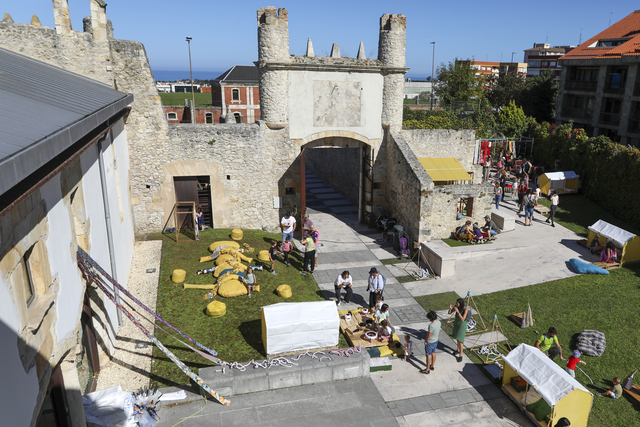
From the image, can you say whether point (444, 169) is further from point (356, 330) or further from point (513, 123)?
point (513, 123)

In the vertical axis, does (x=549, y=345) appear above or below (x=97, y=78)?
below

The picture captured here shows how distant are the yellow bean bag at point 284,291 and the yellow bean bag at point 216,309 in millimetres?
1908

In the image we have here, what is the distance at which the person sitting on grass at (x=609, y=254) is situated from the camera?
16.1 metres

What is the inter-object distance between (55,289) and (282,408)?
5031 mm

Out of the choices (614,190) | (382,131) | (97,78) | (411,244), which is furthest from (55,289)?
(614,190)

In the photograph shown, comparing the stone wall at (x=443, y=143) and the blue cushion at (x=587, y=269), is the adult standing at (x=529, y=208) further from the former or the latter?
the blue cushion at (x=587, y=269)

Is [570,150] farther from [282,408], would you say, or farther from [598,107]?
[282,408]

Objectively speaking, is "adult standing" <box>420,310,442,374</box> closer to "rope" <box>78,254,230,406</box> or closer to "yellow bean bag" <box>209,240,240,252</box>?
"rope" <box>78,254,230,406</box>

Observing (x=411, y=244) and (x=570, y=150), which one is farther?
(x=570, y=150)

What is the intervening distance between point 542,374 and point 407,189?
1030cm

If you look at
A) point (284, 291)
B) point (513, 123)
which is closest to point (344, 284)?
point (284, 291)

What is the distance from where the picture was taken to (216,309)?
1212cm

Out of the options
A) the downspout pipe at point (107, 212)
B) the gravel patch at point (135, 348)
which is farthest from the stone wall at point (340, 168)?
the downspout pipe at point (107, 212)

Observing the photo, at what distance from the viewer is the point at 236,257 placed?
15281 millimetres
